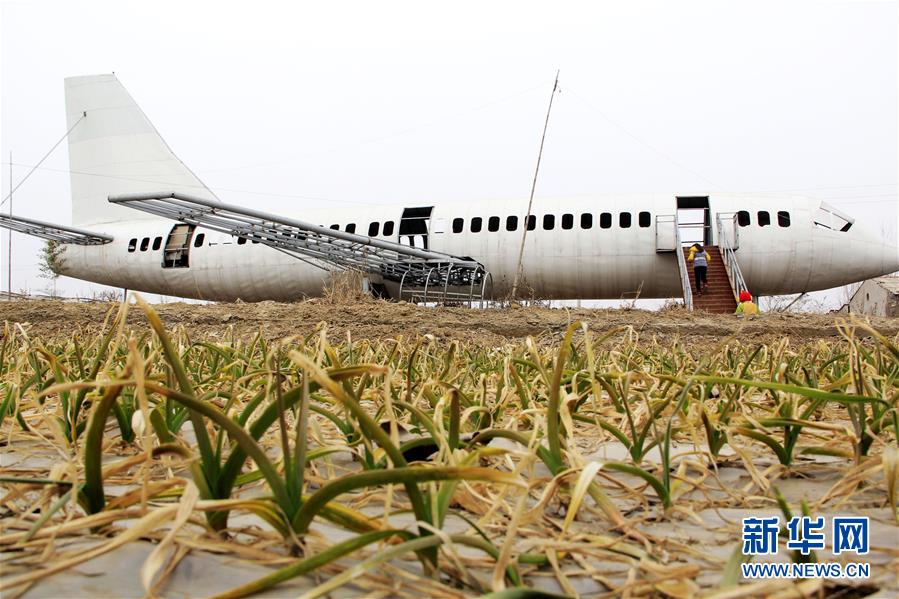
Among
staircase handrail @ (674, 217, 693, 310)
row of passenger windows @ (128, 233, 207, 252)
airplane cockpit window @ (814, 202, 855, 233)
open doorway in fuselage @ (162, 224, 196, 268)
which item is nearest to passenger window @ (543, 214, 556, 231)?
staircase handrail @ (674, 217, 693, 310)

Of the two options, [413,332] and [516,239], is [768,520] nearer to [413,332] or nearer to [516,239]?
[413,332]

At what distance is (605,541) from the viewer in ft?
1.98

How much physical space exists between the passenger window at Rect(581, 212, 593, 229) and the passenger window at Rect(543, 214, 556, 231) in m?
0.63

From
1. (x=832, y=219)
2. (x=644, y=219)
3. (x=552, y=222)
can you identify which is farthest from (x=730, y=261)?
(x=552, y=222)

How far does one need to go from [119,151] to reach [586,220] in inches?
585

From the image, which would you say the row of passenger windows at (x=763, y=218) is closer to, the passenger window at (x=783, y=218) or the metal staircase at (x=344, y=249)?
the passenger window at (x=783, y=218)

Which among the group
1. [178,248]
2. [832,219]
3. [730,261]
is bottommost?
[730,261]

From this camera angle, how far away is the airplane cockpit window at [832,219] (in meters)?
13.1

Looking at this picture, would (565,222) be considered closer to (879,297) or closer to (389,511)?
(879,297)

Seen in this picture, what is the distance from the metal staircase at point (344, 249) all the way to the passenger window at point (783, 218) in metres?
6.14

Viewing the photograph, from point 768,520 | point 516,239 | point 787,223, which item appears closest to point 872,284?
point 787,223

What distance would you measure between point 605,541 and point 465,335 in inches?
255

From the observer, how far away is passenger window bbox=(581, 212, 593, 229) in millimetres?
13828

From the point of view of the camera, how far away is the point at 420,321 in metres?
8.02
